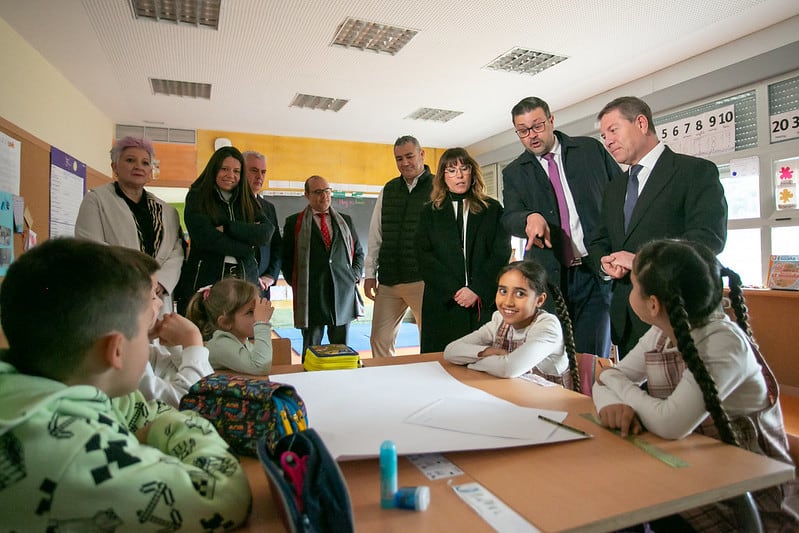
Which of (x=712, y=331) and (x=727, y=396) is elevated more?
(x=712, y=331)

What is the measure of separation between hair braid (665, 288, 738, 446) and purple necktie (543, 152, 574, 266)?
1213 mm

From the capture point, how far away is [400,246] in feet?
9.98

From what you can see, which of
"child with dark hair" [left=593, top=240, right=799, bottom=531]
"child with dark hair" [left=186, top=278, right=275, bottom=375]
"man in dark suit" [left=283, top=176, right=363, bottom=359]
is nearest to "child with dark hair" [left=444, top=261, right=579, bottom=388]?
"child with dark hair" [left=593, top=240, right=799, bottom=531]

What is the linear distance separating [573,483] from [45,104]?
199 inches

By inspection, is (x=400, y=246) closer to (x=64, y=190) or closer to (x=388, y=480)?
(x=388, y=480)

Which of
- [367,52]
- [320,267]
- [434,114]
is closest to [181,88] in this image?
[367,52]

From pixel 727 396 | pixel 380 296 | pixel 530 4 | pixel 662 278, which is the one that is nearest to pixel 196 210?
pixel 380 296

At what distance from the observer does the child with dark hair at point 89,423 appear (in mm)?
560

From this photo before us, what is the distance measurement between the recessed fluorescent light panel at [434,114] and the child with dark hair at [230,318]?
4718 millimetres

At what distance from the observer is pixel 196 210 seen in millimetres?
2477

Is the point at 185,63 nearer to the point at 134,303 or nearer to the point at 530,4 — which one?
the point at 530,4

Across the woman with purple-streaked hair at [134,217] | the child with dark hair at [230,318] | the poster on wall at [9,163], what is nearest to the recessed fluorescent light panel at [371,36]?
the woman with purple-streaked hair at [134,217]

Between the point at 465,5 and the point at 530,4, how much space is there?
0.46 meters

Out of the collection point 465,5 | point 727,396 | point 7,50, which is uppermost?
point 465,5
